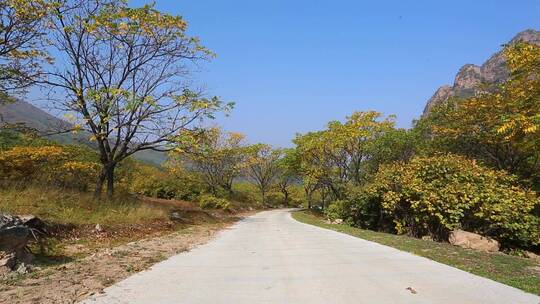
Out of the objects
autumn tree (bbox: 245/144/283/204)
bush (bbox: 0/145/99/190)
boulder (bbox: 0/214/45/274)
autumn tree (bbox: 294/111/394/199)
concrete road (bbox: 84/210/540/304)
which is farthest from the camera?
autumn tree (bbox: 245/144/283/204)

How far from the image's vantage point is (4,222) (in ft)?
25.2

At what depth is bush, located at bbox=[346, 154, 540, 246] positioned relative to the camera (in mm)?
17062

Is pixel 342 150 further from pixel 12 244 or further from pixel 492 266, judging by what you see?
pixel 12 244

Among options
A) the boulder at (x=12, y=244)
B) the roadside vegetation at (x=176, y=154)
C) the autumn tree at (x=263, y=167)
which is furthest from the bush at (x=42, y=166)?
the autumn tree at (x=263, y=167)

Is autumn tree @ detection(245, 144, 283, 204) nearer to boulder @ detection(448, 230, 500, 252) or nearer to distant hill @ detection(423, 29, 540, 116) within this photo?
distant hill @ detection(423, 29, 540, 116)

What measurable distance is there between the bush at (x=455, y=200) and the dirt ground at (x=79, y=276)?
11376mm

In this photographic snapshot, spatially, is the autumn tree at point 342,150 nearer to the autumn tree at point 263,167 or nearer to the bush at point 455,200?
the bush at point 455,200

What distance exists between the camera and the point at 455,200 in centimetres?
1752

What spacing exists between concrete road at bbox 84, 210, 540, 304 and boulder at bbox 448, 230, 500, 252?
6361mm

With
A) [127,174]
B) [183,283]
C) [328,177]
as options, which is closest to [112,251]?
[183,283]

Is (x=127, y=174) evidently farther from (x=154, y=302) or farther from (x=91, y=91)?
(x=154, y=302)

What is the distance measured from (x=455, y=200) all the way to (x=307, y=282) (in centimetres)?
1227

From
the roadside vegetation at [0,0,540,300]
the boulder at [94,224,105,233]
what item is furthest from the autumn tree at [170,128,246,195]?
the boulder at [94,224,105,233]

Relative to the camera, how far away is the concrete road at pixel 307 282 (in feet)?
19.9
